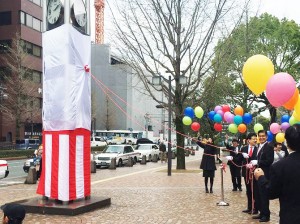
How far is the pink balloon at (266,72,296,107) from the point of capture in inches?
282

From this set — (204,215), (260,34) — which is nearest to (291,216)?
(204,215)

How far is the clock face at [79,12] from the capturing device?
1102cm

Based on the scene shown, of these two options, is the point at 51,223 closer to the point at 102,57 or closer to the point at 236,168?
the point at 236,168

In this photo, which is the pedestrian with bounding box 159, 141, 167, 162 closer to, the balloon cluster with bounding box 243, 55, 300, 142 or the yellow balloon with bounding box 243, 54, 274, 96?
the balloon cluster with bounding box 243, 55, 300, 142

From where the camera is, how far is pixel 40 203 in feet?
34.7

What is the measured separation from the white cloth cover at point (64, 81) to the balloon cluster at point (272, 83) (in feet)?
14.9

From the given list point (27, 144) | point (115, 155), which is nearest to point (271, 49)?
point (115, 155)

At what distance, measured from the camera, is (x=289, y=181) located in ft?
13.7

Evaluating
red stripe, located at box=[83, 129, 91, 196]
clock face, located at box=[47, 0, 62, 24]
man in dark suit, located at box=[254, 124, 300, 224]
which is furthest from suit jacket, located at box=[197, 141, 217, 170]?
man in dark suit, located at box=[254, 124, 300, 224]

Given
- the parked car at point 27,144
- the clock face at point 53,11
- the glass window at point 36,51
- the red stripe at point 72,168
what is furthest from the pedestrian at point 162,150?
the glass window at point 36,51

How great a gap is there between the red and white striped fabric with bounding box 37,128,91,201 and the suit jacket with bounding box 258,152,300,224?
23.1 feet

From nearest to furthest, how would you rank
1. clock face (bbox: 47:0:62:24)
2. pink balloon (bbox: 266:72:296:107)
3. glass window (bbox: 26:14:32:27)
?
pink balloon (bbox: 266:72:296:107), clock face (bbox: 47:0:62:24), glass window (bbox: 26:14:32:27)

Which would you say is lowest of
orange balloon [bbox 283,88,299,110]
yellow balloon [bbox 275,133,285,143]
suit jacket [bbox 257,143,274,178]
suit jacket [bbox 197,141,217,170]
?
suit jacket [bbox 197,141,217,170]

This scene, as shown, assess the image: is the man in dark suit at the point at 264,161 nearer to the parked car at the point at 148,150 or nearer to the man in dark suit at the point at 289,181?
the man in dark suit at the point at 289,181
